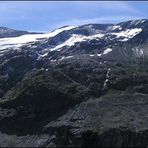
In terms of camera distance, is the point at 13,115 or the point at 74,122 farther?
the point at 13,115

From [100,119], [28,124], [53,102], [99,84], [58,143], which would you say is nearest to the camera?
[58,143]

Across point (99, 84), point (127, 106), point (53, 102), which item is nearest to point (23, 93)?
point (53, 102)

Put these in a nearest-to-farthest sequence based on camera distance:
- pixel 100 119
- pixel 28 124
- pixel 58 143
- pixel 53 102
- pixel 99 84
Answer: pixel 58 143 → pixel 100 119 → pixel 28 124 → pixel 53 102 → pixel 99 84

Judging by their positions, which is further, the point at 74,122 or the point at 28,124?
the point at 28,124

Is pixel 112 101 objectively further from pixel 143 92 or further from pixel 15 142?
pixel 15 142

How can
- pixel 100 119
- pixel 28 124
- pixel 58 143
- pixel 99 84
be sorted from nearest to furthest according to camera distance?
pixel 58 143 → pixel 100 119 → pixel 28 124 → pixel 99 84

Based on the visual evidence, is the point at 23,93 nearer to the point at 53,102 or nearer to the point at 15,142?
the point at 53,102

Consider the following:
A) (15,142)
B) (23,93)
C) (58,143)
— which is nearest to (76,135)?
(58,143)

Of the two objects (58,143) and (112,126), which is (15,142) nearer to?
(58,143)
